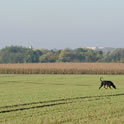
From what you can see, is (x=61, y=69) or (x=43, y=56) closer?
(x=61, y=69)

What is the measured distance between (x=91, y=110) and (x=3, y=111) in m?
3.50

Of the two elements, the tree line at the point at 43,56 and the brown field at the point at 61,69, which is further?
the tree line at the point at 43,56

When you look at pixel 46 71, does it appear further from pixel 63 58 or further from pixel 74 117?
pixel 63 58

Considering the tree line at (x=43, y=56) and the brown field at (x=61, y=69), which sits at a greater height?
the tree line at (x=43, y=56)

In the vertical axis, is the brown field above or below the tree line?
below

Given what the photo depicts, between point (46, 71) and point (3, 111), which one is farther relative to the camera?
point (46, 71)

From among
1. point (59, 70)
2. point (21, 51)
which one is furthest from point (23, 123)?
point (21, 51)

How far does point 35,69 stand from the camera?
247 ft

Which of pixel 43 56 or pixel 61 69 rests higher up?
pixel 43 56

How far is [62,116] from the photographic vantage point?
47.4 ft

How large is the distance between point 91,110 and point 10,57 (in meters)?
135

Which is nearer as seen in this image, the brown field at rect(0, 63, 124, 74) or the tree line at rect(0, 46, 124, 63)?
the brown field at rect(0, 63, 124, 74)

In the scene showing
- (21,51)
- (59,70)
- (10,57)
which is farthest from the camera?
(21,51)

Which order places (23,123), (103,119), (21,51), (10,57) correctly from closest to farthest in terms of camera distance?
(23,123)
(103,119)
(10,57)
(21,51)
